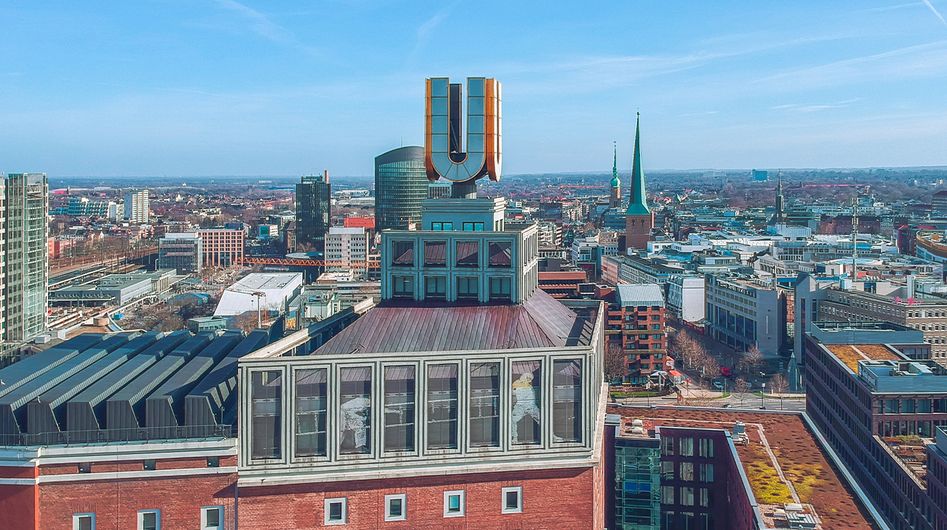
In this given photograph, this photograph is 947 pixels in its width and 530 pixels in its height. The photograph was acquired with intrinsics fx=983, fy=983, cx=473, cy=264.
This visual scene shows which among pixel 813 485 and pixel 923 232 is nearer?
pixel 813 485

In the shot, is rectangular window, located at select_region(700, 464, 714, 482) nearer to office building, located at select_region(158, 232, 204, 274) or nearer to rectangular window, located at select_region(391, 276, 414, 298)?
rectangular window, located at select_region(391, 276, 414, 298)

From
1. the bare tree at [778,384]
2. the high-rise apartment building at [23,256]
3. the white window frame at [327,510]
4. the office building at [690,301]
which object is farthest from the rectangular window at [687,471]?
the office building at [690,301]

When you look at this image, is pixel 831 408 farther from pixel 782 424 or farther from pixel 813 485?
pixel 813 485

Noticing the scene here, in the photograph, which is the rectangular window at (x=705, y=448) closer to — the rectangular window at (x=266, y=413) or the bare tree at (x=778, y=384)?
the rectangular window at (x=266, y=413)

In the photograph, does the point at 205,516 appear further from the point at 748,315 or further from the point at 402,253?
the point at 748,315

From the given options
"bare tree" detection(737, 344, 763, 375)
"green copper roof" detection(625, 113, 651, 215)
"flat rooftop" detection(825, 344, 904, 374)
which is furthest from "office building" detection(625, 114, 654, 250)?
"flat rooftop" detection(825, 344, 904, 374)

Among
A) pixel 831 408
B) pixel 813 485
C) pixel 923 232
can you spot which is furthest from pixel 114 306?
pixel 923 232
